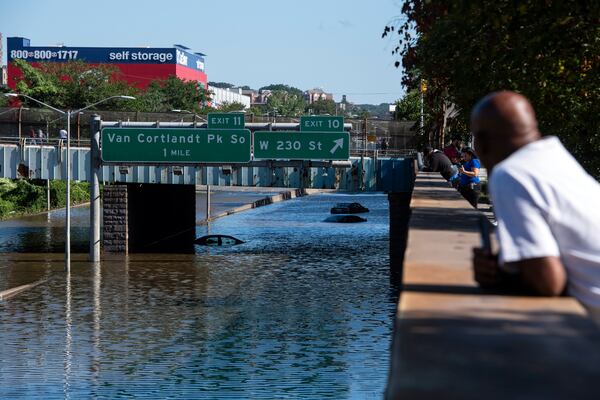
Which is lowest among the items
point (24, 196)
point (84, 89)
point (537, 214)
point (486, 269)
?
point (24, 196)

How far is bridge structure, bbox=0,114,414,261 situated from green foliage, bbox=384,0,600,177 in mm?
23426

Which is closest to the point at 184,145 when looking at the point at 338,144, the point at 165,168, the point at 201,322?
the point at 338,144

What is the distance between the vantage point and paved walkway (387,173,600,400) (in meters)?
2.93

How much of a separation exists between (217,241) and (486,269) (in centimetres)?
6433

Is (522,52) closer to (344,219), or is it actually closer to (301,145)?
(301,145)

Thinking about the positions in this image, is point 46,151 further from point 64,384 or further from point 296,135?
point 64,384

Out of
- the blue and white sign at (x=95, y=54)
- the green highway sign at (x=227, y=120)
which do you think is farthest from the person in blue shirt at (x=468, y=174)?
the blue and white sign at (x=95, y=54)

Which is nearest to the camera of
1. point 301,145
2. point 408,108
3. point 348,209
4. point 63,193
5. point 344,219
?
point 301,145

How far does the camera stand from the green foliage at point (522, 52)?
19.6 meters

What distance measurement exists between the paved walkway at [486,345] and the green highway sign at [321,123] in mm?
48457

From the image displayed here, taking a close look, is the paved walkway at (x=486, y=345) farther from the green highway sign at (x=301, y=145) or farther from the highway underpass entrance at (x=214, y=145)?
the highway underpass entrance at (x=214, y=145)

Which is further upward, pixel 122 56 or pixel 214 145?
pixel 122 56

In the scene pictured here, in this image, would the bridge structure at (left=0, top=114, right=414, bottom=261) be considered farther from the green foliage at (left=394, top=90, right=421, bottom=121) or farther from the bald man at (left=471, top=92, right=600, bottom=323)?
the bald man at (left=471, top=92, right=600, bottom=323)

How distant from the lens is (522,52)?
20.8 m
